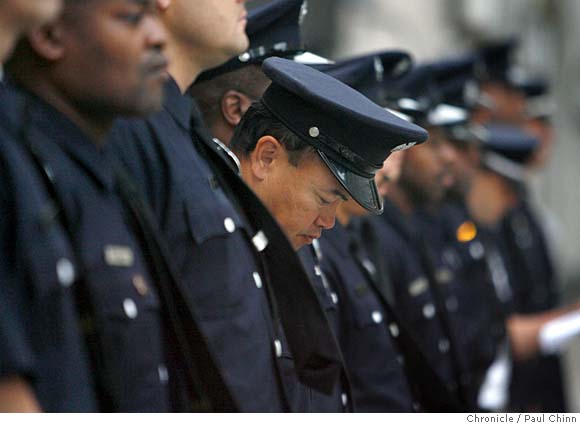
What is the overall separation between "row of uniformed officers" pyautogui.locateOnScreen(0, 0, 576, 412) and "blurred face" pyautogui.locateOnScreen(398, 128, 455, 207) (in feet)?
0.91

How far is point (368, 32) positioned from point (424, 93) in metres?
3.91

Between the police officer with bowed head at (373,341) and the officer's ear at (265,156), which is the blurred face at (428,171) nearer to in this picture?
the police officer with bowed head at (373,341)

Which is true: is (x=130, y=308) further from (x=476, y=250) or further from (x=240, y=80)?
(x=476, y=250)

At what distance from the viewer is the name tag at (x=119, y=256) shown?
2699mm

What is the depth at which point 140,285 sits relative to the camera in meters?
2.75

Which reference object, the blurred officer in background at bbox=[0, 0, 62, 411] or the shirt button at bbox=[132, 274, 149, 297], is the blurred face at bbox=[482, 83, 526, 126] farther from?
the blurred officer in background at bbox=[0, 0, 62, 411]

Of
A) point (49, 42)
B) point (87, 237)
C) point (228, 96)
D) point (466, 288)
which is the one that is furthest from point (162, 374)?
point (466, 288)

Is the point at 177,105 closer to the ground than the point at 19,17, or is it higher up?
closer to the ground

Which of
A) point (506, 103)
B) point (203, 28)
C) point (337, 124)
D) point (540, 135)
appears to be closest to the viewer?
point (203, 28)

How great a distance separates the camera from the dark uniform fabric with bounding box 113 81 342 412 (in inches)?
124

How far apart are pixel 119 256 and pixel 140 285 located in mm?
68

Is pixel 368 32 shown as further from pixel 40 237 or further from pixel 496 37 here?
pixel 40 237

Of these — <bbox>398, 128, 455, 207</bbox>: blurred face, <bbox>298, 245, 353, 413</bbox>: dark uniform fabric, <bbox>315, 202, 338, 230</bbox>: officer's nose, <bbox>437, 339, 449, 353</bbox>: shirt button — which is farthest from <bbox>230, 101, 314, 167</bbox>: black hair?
<bbox>437, 339, 449, 353</bbox>: shirt button

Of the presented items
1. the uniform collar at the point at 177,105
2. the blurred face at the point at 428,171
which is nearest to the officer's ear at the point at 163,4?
the uniform collar at the point at 177,105
